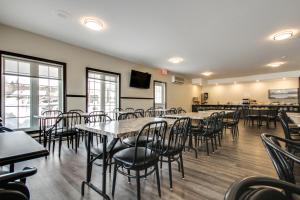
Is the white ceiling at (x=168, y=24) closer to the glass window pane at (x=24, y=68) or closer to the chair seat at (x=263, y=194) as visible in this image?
the glass window pane at (x=24, y=68)

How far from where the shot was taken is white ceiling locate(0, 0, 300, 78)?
279 cm

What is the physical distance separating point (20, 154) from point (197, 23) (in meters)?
3.53

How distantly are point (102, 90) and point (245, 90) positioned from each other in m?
8.78

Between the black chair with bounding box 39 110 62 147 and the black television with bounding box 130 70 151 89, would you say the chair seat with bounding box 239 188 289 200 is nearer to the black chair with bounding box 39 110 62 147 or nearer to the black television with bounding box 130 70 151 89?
the black chair with bounding box 39 110 62 147

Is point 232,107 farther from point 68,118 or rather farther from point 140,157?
point 140,157

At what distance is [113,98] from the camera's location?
241 inches

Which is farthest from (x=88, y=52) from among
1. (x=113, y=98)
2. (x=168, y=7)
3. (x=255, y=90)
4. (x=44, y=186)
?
(x=255, y=90)

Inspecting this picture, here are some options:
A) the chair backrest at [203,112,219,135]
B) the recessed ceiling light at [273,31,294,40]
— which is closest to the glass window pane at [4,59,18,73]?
the chair backrest at [203,112,219,135]

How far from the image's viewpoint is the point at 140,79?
684 cm

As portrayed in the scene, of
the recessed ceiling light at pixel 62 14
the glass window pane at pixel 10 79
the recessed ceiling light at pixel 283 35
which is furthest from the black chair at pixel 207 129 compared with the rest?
the glass window pane at pixel 10 79

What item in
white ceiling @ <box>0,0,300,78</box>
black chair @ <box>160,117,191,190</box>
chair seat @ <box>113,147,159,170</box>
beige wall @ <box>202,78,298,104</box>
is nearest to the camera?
chair seat @ <box>113,147,159,170</box>

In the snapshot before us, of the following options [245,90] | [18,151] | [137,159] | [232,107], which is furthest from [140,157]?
[245,90]

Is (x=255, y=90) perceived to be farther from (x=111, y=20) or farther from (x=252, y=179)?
(x=252, y=179)

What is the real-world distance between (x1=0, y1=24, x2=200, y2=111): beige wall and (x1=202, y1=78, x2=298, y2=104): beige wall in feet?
18.1
